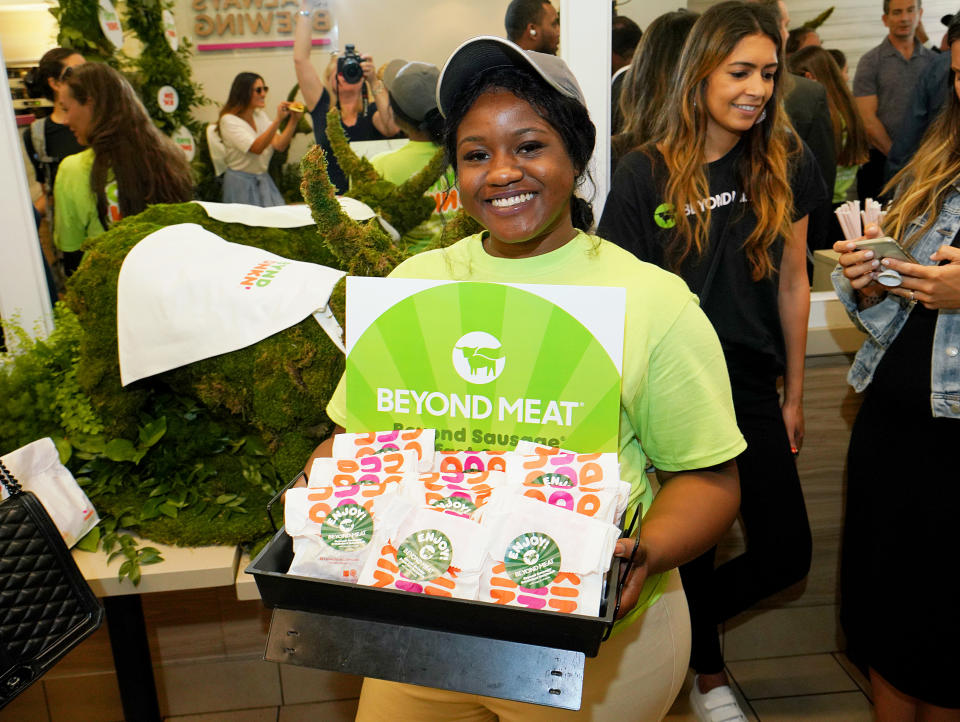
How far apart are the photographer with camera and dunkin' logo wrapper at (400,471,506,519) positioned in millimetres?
1696

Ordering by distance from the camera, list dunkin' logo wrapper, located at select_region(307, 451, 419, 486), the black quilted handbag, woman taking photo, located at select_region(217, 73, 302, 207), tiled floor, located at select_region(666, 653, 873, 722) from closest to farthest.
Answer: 1. dunkin' logo wrapper, located at select_region(307, 451, 419, 486)
2. the black quilted handbag
3. tiled floor, located at select_region(666, 653, 873, 722)
4. woman taking photo, located at select_region(217, 73, 302, 207)

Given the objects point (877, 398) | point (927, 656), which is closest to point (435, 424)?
point (877, 398)

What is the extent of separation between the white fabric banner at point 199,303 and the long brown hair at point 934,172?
123cm

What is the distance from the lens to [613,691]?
3.48 ft

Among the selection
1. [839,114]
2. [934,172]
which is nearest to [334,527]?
[934,172]

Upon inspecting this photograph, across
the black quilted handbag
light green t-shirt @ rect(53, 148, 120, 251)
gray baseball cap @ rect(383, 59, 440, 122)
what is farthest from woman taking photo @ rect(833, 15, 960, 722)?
light green t-shirt @ rect(53, 148, 120, 251)

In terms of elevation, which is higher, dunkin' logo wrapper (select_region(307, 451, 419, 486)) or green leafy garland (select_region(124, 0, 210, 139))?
green leafy garland (select_region(124, 0, 210, 139))

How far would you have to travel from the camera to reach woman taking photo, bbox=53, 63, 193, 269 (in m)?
2.32

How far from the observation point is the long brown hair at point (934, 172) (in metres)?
1.60

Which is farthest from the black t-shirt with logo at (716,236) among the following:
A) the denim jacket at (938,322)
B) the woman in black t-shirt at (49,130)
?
the woman in black t-shirt at (49,130)

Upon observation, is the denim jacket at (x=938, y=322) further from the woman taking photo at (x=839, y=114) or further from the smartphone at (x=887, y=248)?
the woman taking photo at (x=839, y=114)

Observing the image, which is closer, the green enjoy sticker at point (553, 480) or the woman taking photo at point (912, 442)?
the green enjoy sticker at point (553, 480)

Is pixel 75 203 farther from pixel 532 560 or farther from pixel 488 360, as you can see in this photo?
pixel 532 560

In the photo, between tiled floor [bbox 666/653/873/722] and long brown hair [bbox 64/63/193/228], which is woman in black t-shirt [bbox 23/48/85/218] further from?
tiled floor [bbox 666/653/873/722]
